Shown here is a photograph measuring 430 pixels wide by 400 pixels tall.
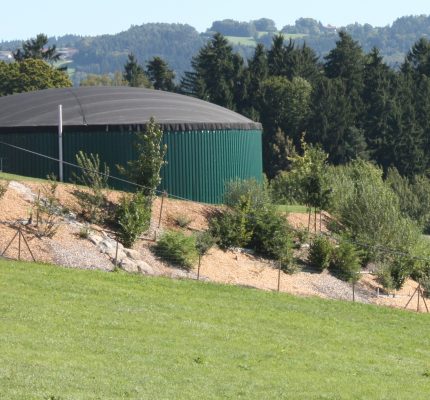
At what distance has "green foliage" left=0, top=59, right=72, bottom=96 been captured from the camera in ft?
276

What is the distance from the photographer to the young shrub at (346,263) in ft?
117

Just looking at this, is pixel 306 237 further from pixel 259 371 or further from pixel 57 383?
pixel 57 383

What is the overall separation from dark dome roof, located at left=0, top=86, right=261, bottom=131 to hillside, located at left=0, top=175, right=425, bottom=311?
5.35 m

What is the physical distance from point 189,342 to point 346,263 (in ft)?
50.5

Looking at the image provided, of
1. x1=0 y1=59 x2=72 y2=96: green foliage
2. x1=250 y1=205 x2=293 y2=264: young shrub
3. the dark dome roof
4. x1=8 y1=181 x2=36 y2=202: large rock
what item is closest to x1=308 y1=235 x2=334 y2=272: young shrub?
x1=250 y1=205 x2=293 y2=264: young shrub

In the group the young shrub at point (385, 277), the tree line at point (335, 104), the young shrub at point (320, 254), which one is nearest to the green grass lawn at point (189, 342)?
the young shrub at point (320, 254)

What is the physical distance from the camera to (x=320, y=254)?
3584cm

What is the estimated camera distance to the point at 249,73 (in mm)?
91875

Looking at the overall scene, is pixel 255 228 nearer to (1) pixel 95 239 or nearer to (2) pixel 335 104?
(1) pixel 95 239

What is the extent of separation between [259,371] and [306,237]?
18.3 metres

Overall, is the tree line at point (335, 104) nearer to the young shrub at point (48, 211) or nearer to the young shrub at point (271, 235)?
the young shrub at point (271, 235)

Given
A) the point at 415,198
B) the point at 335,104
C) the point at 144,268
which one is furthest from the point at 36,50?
the point at 144,268

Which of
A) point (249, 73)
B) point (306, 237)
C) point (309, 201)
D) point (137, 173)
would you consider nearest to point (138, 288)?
point (137, 173)

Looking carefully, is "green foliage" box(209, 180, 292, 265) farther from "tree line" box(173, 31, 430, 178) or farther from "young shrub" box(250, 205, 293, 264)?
"tree line" box(173, 31, 430, 178)
